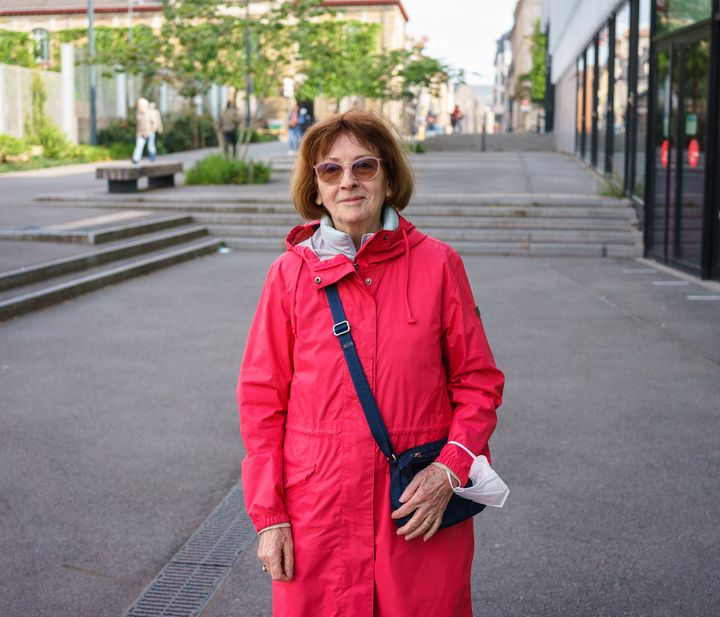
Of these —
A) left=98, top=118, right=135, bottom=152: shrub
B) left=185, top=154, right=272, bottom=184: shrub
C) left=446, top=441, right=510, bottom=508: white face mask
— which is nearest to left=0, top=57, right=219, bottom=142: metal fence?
left=98, top=118, right=135, bottom=152: shrub

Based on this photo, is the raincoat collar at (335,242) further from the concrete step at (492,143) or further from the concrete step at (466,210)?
the concrete step at (492,143)

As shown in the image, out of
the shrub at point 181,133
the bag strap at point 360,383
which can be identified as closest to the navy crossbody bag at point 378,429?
the bag strap at point 360,383

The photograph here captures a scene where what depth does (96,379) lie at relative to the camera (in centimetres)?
735

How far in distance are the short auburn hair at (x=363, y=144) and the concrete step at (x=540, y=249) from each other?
1244 centimetres

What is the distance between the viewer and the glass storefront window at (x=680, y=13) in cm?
1187

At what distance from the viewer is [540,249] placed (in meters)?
15.4

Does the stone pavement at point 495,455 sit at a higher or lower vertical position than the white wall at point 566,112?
lower

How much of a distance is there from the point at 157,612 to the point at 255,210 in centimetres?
1430

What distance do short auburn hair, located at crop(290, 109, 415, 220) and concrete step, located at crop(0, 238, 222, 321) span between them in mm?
7500

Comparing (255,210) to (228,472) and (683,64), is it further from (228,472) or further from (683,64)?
(228,472)

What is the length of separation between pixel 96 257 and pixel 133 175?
23.3 feet

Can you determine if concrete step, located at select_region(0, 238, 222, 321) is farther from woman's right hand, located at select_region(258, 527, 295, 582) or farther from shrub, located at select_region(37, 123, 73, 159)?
shrub, located at select_region(37, 123, 73, 159)

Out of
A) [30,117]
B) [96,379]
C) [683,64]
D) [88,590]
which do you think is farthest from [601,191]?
[30,117]

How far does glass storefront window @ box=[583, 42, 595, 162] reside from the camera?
85.8ft
